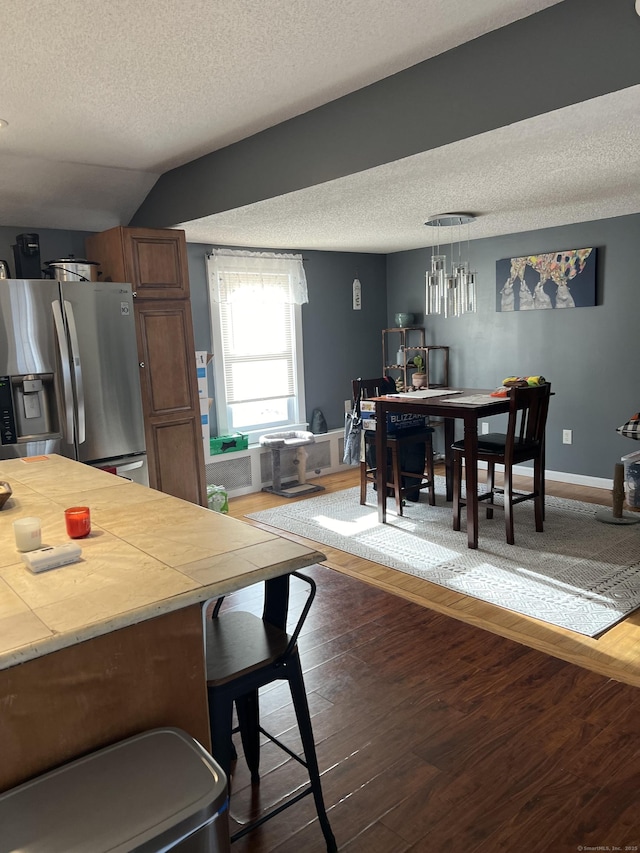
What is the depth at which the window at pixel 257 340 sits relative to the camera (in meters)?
5.42

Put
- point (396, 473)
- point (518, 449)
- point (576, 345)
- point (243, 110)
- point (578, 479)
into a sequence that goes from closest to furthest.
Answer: point (243, 110) → point (518, 449) → point (396, 473) → point (576, 345) → point (578, 479)

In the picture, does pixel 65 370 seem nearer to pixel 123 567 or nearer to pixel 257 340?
pixel 257 340

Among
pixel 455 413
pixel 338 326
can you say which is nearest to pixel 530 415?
pixel 455 413

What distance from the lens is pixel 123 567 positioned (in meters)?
1.45

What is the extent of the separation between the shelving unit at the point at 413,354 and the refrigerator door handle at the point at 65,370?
329cm

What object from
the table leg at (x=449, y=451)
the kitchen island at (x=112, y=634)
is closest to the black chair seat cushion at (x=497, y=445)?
the table leg at (x=449, y=451)

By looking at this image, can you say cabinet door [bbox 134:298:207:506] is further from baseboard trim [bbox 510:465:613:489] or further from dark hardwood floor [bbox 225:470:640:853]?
baseboard trim [bbox 510:465:613:489]

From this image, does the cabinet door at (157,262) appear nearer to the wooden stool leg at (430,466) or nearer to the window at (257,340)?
the window at (257,340)

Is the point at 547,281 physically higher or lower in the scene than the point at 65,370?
higher

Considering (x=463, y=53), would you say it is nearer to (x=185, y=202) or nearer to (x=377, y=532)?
(x=185, y=202)

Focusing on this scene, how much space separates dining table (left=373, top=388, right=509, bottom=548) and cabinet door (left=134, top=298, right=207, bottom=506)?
4.12 feet

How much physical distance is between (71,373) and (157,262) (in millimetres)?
953

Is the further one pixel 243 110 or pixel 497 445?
pixel 497 445

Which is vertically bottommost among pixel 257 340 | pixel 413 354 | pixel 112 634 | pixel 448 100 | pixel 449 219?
pixel 112 634
